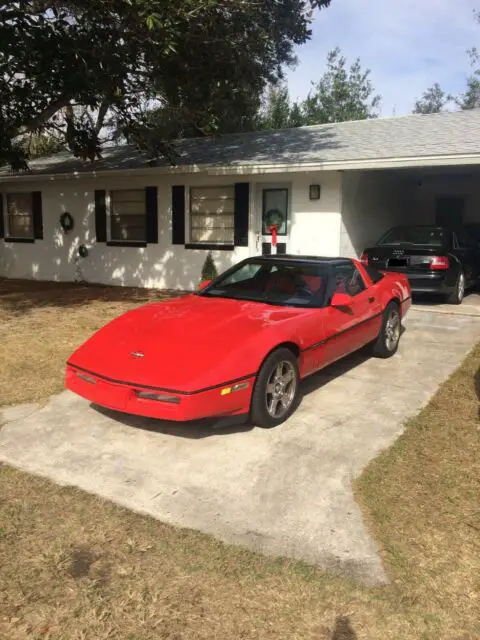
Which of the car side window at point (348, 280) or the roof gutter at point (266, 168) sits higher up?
the roof gutter at point (266, 168)

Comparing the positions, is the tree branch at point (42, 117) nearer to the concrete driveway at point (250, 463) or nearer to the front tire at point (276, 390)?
the concrete driveway at point (250, 463)

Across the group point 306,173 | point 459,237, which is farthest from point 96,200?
point 459,237

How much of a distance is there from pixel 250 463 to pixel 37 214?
12.8 m

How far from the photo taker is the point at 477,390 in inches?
207

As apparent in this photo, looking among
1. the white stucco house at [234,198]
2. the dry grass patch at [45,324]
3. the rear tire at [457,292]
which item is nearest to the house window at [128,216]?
the white stucco house at [234,198]

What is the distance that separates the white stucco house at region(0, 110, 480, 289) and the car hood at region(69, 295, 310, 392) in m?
6.12

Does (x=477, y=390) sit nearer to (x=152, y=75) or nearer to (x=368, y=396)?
(x=368, y=396)

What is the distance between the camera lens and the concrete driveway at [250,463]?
2926 mm

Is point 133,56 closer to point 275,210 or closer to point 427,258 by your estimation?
point 275,210

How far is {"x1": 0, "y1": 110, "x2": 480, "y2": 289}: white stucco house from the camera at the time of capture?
422 inches

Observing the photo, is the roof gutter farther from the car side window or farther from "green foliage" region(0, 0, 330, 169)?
the car side window

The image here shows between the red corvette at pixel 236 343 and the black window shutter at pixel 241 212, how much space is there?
594cm

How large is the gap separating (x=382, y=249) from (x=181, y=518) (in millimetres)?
7689

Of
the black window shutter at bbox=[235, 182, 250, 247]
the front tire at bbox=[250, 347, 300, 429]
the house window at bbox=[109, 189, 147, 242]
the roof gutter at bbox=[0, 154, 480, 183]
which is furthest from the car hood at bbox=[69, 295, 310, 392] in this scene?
the house window at bbox=[109, 189, 147, 242]
